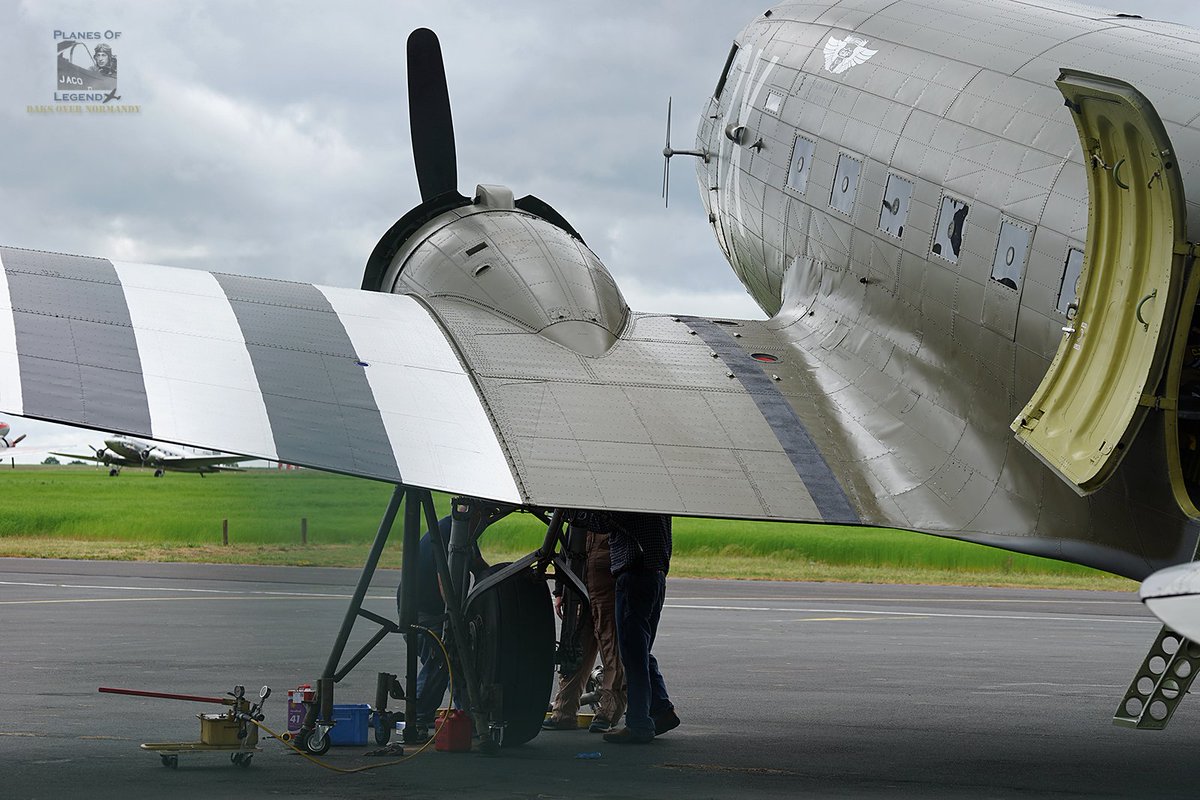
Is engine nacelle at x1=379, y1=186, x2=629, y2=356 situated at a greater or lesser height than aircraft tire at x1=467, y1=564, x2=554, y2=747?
greater

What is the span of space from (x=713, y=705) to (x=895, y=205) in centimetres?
501

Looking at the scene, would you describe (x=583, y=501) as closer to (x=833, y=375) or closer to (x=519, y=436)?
(x=519, y=436)

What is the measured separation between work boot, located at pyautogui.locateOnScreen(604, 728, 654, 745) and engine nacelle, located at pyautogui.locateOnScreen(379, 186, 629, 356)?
9.74 feet

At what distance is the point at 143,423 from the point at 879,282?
5527 mm

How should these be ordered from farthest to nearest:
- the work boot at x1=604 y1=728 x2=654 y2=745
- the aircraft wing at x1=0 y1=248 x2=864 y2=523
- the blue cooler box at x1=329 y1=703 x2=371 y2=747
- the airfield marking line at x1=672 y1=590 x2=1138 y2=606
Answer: the airfield marking line at x1=672 y1=590 x2=1138 y2=606
the work boot at x1=604 y1=728 x2=654 y2=745
the blue cooler box at x1=329 y1=703 x2=371 y2=747
the aircraft wing at x1=0 y1=248 x2=864 y2=523

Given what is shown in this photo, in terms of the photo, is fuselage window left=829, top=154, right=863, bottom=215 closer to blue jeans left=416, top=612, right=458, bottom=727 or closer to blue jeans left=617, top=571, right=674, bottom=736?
blue jeans left=617, top=571, right=674, bottom=736

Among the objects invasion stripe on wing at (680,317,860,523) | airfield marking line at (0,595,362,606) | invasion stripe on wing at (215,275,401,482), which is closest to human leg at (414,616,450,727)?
invasion stripe on wing at (215,275,401,482)

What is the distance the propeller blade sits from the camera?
12.6 meters

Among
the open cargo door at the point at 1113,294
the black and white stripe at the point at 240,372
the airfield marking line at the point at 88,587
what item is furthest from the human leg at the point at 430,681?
the airfield marking line at the point at 88,587

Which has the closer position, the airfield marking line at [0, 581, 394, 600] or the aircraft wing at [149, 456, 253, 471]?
the airfield marking line at [0, 581, 394, 600]

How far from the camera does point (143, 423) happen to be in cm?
666

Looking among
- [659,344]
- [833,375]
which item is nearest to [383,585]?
[659,344]

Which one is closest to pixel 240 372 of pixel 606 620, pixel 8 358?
pixel 8 358

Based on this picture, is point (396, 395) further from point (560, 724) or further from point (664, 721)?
point (560, 724)
